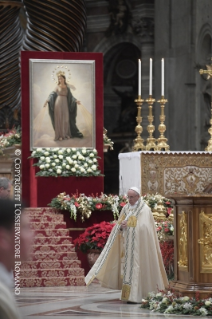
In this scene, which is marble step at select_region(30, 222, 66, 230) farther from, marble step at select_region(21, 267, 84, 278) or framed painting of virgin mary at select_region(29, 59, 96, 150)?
framed painting of virgin mary at select_region(29, 59, 96, 150)

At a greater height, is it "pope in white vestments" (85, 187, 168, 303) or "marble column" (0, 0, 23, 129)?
"marble column" (0, 0, 23, 129)

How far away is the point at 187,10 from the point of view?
2236 centimetres

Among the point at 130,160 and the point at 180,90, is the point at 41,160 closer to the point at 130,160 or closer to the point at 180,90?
the point at 130,160

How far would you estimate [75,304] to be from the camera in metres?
9.59

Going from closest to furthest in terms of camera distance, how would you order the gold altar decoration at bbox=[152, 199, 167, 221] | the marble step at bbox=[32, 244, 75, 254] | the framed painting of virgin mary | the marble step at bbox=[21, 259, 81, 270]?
the marble step at bbox=[21, 259, 81, 270] → the marble step at bbox=[32, 244, 75, 254] → the gold altar decoration at bbox=[152, 199, 167, 221] → the framed painting of virgin mary

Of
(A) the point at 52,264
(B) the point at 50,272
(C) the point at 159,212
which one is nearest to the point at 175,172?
(C) the point at 159,212

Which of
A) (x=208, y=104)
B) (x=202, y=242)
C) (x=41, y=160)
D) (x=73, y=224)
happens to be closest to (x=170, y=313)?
(x=202, y=242)

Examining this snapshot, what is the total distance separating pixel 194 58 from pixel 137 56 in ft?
15.9

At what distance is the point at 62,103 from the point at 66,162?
1136 millimetres

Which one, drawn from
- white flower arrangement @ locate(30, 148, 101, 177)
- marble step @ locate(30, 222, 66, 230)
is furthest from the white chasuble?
white flower arrangement @ locate(30, 148, 101, 177)

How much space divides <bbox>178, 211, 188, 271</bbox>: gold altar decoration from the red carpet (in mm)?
3876

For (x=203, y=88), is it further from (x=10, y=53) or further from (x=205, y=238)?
(x=205, y=238)

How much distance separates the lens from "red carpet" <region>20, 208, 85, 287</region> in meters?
12.4

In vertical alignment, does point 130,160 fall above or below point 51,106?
below
